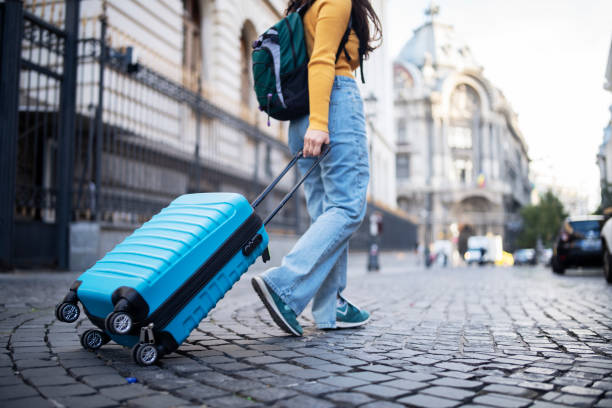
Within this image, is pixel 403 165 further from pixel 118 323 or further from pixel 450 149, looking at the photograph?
pixel 118 323

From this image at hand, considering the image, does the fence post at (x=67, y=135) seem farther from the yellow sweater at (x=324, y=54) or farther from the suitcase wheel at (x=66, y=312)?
the yellow sweater at (x=324, y=54)

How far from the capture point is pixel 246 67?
17781mm

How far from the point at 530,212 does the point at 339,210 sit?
55842 millimetres

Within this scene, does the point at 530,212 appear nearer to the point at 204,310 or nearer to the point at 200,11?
the point at 200,11

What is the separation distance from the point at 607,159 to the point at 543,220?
865 inches

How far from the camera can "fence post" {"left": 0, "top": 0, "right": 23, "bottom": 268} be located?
6844 millimetres

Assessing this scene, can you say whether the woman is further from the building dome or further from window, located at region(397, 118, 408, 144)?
the building dome

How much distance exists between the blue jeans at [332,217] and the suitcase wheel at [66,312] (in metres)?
0.93

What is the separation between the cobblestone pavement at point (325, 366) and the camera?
6.02 feet

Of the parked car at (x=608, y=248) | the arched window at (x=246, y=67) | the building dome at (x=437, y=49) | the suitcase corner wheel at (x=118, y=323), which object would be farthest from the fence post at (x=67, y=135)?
the building dome at (x=437, y=49)

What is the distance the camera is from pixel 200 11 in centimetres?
1525

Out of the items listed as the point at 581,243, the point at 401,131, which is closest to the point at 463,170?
the point at 401,131

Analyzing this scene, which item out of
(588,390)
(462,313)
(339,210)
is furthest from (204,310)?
(462,313)

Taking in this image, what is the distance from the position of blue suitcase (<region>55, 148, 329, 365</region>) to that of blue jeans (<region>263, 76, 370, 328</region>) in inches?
14.3
